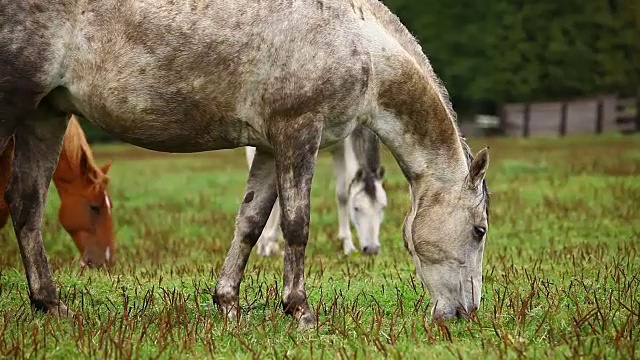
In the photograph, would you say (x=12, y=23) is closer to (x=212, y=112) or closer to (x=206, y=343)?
(x=212, y=112)

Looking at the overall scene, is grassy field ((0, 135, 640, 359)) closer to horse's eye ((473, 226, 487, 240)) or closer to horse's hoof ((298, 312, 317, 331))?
horse's hoof ((298, 312, 317, 331))

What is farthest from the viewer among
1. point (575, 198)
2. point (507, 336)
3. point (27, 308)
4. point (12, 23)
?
point (575, 198)

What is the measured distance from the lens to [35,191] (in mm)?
6230

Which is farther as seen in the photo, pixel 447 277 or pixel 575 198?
pixel 575 198

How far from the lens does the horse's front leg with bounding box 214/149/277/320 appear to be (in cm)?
622

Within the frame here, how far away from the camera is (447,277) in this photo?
601cm

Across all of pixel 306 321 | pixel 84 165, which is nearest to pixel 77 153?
pixel 84 165

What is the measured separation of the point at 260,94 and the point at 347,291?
1.93 metres

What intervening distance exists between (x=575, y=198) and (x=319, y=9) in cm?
1071

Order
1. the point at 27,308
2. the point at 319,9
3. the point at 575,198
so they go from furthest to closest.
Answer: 1. the point at 575,198
2. the point at 27,308
3. the point at 319,9

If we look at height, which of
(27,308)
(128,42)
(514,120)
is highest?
(128,42)

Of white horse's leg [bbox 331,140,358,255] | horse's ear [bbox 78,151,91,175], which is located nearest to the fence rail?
white horse's leg [bbox 331,140,358,255]

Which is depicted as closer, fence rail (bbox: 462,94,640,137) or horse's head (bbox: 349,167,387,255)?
horse's head (bbox: 349,167,387,255)

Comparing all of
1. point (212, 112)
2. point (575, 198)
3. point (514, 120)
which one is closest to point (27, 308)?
point (212, 112)
